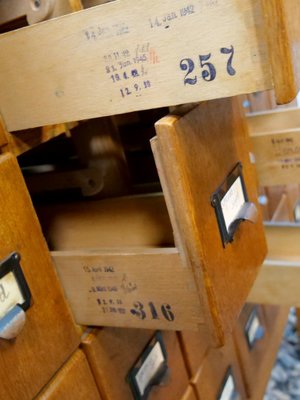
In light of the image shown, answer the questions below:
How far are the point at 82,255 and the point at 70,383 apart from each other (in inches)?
6.6

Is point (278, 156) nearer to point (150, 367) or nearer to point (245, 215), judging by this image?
point (245, 215)

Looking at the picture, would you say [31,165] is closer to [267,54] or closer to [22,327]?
[22,327]

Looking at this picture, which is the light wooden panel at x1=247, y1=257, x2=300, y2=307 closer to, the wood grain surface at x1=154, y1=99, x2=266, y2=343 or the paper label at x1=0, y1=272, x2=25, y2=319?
the wood grain surface at x1=154, y1=99, x2=266, y2=343

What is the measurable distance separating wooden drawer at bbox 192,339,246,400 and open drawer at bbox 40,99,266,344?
1.11 feet

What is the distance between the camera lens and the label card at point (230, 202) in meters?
0.54

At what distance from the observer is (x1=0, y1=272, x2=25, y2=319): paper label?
48cm

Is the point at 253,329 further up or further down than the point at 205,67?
further down

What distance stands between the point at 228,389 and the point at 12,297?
67 centimetres

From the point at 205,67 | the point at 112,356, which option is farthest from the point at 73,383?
the point at 205,67

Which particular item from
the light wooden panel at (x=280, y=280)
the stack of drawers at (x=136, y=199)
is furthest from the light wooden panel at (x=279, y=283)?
the stack of drawers at (x=136, y=199)

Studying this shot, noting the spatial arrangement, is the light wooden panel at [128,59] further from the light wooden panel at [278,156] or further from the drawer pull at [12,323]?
the light wooden panel at [278,156]

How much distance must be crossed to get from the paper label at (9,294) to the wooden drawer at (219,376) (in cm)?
47

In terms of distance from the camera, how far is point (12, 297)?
499mm

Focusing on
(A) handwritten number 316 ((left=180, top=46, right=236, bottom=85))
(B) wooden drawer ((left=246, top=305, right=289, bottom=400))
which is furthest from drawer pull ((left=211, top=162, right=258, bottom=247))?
(B) wooden drawer ((left=246, top=305, right=289, bottom=400))
